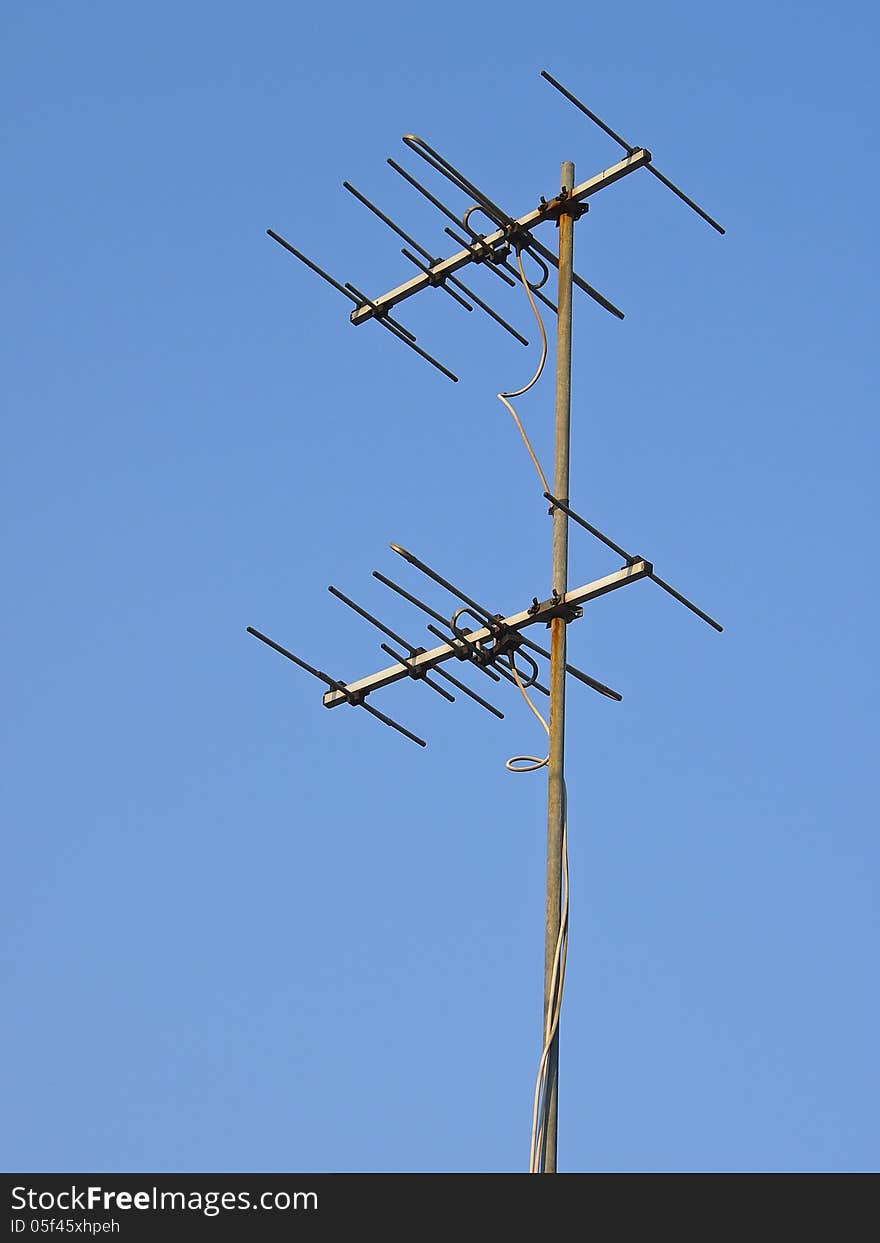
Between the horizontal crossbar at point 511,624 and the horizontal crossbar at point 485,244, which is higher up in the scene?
the horizontal crossbar at point 485,244

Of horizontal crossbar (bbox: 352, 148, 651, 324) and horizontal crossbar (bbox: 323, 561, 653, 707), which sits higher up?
horizontal crossbar (bbox: 352, 148, 651, 324)

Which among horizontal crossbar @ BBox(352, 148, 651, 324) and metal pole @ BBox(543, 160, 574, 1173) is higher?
horizontal crossbar @ BBox(352, 148, 651, 324)

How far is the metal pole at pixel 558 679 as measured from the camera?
1373 cm

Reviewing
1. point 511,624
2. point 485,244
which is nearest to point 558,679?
point 511,624

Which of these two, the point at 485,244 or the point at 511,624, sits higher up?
the point at 485,244

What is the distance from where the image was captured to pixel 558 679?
48.8ft

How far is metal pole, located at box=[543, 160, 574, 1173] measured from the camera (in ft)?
45.0

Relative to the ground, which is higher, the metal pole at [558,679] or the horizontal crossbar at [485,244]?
the horizontal crossbar at [485,244]

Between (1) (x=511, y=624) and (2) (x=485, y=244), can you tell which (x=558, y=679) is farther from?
(2) (x=485, y=244)

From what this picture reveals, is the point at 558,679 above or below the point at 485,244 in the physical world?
below
